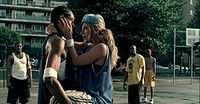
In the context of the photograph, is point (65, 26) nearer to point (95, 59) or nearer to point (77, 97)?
point (95, 59)

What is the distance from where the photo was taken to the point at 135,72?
13.8 metres

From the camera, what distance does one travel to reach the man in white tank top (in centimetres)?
1162

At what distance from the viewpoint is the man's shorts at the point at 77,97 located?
14.7ft

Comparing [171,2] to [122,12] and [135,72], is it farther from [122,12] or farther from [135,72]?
[135,72]

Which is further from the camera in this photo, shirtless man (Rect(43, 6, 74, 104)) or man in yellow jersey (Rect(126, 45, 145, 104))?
man in yellow jersey (Rect(126, 45, 145, 104))

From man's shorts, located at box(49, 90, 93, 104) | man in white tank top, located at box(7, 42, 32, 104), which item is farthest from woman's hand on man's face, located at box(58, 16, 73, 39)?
Result: man in white tank top, located at box(7, 42, 32, 104)

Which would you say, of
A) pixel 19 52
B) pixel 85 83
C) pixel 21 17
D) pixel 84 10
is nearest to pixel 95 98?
pixel 85 83

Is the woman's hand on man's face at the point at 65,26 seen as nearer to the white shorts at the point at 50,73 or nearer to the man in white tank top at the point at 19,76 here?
the white shorts at the point at 50,73

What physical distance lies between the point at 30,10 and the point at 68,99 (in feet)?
316

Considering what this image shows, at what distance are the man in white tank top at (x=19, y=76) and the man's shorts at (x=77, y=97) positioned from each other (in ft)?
23.4

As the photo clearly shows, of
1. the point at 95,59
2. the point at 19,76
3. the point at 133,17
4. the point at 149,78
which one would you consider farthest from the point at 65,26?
the point at 133,17

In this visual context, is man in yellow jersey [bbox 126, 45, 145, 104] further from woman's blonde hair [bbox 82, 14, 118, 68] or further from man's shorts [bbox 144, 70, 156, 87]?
woman's blonde hair [bbox 82, 14, 118, 68]

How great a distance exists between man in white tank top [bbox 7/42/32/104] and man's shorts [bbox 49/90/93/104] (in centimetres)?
713

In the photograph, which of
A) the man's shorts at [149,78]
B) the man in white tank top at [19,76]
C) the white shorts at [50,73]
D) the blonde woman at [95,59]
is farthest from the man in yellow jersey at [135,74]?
the white shorts at [50,73]
